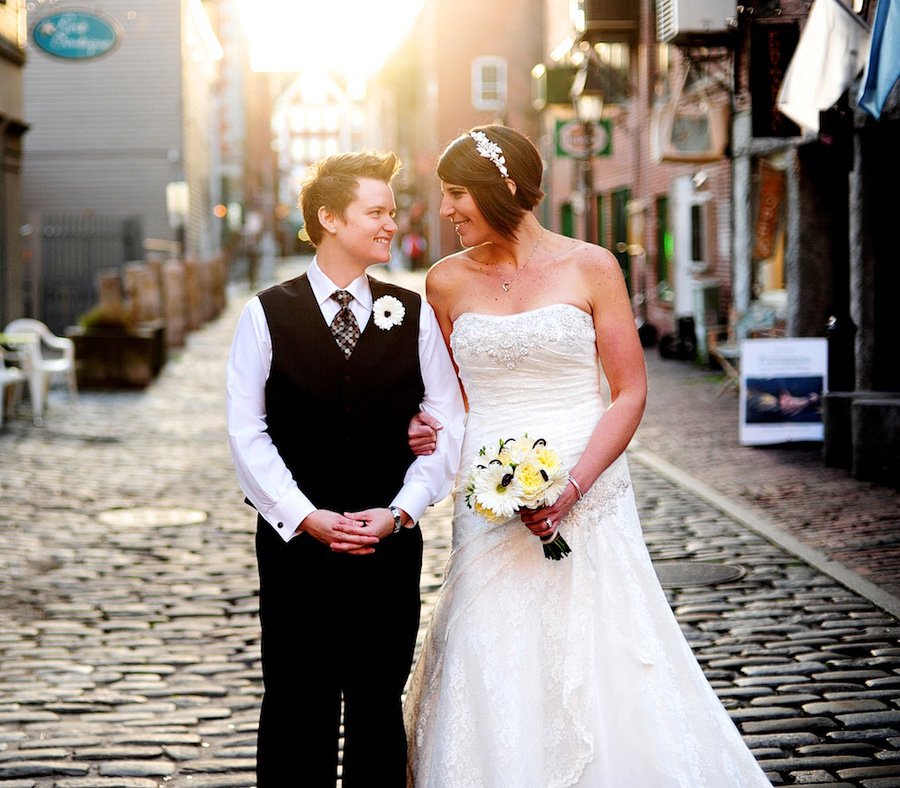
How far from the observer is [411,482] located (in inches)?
139

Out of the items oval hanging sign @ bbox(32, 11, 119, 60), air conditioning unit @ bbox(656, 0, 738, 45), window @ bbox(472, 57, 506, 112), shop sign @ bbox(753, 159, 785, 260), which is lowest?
shop sign @ bbox(753, 159, 785, 260)

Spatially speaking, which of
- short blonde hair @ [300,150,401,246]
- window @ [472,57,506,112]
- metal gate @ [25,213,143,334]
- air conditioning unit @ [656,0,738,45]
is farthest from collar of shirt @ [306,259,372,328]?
window @ [472,57,506,112]

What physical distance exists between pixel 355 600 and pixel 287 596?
186mm

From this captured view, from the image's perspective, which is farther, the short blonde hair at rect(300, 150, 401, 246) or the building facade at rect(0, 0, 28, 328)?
the building facade at rect(0, 0, 28, 328)

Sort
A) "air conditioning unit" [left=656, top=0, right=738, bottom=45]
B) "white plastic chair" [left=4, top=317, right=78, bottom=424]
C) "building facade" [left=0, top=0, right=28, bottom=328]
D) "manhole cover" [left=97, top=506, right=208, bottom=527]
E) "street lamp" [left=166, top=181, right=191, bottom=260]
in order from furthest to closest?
"street lamp" [left=166, top=181, right=191, bottom=260]
"building facade" [left=0, top=0, right=28, bottom=328]
"air conditioning unit" [left=656, top=0, right=738, bottom=45]
"white plastic chair" [left=4, top=317, right=78, bottom=424]
"manhole cover" [left=97, top=506, right=208, bottom=527]

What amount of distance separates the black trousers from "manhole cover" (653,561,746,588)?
3653 mm

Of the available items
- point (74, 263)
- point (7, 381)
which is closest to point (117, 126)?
point (74, 263)

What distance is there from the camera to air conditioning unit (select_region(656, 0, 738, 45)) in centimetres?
1542

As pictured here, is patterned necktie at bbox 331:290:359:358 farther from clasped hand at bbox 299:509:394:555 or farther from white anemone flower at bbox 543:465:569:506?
white anemone flower at bbox 543:465:569:506

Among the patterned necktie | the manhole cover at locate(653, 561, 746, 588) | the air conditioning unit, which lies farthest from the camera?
the air conditioning unit

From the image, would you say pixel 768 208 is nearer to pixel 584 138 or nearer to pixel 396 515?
pixel 584 138

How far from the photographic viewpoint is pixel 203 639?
6270 millimetres

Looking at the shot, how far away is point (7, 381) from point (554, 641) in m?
11.9

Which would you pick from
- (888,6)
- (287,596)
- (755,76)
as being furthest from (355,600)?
(755,76)
